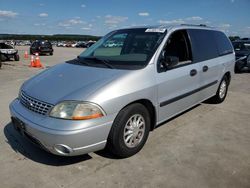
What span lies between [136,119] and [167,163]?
699 mm

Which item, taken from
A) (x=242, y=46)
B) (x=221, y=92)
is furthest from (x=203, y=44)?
(x=242, y=46)

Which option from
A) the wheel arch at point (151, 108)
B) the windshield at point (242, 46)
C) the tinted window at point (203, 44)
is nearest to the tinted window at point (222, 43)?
the tinted window at point (203, 44)

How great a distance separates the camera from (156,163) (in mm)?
3465

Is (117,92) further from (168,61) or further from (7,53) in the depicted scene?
(7,53)

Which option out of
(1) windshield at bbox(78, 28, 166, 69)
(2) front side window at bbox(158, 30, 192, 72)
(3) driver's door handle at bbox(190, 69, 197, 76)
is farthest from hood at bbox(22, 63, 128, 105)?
(3) driver's door handle at bbox(190, 69, 197, 76)

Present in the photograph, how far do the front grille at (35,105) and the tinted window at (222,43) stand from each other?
4.18 metres

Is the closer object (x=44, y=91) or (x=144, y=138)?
(x=44, y=91)

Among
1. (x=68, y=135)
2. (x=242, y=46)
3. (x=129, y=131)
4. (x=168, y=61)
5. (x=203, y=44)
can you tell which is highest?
(x=203, y=44)

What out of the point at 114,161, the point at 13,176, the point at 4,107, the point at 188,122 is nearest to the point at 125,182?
the point at 114,161

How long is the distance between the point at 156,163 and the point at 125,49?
2.04 metres

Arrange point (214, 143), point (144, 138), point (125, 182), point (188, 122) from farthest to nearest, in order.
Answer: point (188, 122) → point (214, 143) → point (144, 138) → point (125, 182)

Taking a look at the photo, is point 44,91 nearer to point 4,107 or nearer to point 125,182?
point 125,182

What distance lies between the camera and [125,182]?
3.04 metres

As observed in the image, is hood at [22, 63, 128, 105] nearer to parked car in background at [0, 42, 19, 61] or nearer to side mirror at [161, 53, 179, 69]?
side mirror at [161, 53, 179, 69]
